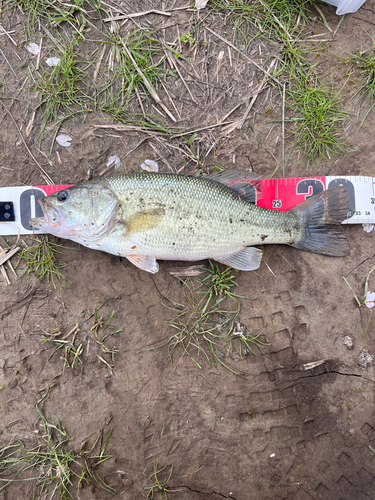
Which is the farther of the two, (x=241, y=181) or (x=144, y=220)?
(x=241, y=181)

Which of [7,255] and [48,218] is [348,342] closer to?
[48,218]

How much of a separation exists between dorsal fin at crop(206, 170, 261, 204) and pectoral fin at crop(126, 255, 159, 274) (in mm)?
1093

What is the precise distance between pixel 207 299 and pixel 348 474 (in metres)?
2.41

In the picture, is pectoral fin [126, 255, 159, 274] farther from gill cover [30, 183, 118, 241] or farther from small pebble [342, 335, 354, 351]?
small pebble [342, 335, 354, 351]

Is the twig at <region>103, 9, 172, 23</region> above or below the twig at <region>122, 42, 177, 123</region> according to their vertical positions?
above

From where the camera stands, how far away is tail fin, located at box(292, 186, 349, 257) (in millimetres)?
3371

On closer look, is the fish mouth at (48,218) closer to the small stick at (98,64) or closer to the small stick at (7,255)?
the small stick at (7,255)

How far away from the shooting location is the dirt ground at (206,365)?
3.41m

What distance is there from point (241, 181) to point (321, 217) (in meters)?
0.93

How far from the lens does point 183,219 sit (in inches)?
125

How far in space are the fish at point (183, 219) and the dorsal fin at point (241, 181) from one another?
0.01 m

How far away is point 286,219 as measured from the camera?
335cm

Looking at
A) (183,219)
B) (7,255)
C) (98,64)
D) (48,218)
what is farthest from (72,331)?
(98,64)

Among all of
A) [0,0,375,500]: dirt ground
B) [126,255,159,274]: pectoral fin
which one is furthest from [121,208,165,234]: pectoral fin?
[0,0,375,500]: dirt ground
